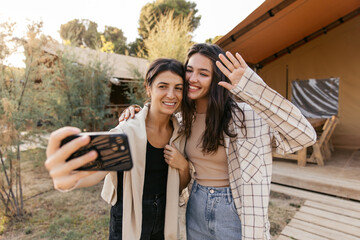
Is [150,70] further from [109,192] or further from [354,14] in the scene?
[354,14]

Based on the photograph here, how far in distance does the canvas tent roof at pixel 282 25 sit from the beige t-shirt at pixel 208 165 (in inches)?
116

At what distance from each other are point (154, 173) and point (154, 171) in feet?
0.04

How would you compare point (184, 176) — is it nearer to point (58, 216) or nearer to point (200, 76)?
point (200, 76)

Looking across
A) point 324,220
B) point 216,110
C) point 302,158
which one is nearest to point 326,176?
point 302,158

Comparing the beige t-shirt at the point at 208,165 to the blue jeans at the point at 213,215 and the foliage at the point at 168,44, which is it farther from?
the foliage at the point at 168,44

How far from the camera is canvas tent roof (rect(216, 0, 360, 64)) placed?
362 cm

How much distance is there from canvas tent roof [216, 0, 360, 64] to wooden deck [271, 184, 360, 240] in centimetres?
303

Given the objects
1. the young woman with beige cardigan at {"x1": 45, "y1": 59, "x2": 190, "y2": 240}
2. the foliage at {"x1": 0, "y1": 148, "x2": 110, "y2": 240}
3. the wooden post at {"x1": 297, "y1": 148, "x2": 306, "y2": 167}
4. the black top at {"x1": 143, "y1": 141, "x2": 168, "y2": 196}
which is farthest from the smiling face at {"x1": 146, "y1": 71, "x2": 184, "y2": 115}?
the wooden post at {"x1": 297, "y1": 148, "x2": 306, "y2": 167}

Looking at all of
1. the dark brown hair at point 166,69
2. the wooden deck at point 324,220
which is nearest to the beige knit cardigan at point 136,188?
the dark brown hair at point 166,69

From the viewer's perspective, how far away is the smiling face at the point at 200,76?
140 cm

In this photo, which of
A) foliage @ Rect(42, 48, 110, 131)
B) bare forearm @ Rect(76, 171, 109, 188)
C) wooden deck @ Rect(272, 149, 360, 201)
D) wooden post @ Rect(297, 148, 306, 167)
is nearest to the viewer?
bare forearm @ Rect(76, 171, 109, 188)

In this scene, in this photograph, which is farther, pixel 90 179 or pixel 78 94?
pixel 78 94

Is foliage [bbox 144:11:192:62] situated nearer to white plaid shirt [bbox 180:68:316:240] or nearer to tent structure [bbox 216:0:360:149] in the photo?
tent structure [bbox 216:0:360:149]

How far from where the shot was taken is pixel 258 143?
1278 mm
